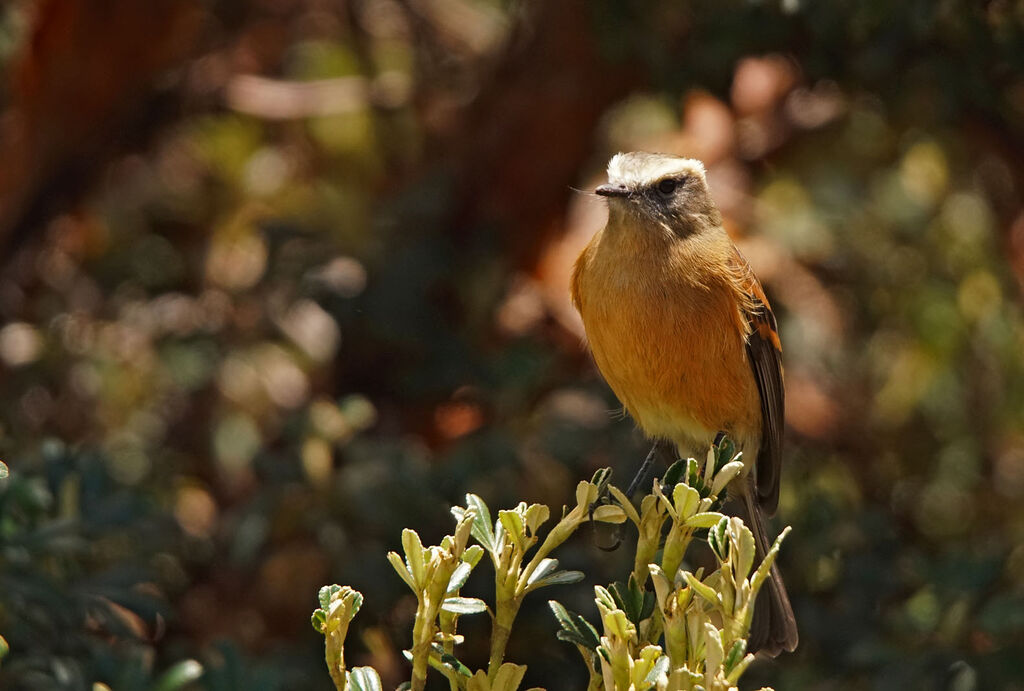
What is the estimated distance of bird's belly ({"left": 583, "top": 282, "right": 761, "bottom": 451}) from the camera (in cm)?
365

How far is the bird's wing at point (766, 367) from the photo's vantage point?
13.1ft

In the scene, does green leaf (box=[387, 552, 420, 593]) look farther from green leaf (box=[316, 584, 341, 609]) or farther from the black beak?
the black beak

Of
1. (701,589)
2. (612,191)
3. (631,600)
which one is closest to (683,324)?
(612,191)

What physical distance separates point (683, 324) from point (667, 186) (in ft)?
1.68

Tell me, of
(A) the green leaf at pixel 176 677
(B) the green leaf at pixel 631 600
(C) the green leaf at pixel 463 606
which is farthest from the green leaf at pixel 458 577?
(A) the green leaf at pixel 176 677

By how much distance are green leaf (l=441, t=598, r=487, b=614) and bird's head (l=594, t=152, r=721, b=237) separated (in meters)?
1.88

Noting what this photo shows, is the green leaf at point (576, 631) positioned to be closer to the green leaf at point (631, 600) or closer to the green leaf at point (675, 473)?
the green leaf at point (631, 600)

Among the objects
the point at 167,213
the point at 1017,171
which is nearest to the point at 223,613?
the point at 167,213

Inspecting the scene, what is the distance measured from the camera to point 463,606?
83.5 inches

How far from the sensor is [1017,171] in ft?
16.9

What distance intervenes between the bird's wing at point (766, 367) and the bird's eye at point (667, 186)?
317 mm

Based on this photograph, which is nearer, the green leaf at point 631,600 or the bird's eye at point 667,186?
the green leaf at point 631,600

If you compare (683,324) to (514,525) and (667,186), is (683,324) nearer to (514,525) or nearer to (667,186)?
(667,186)

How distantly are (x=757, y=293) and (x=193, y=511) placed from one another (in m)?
2.92
